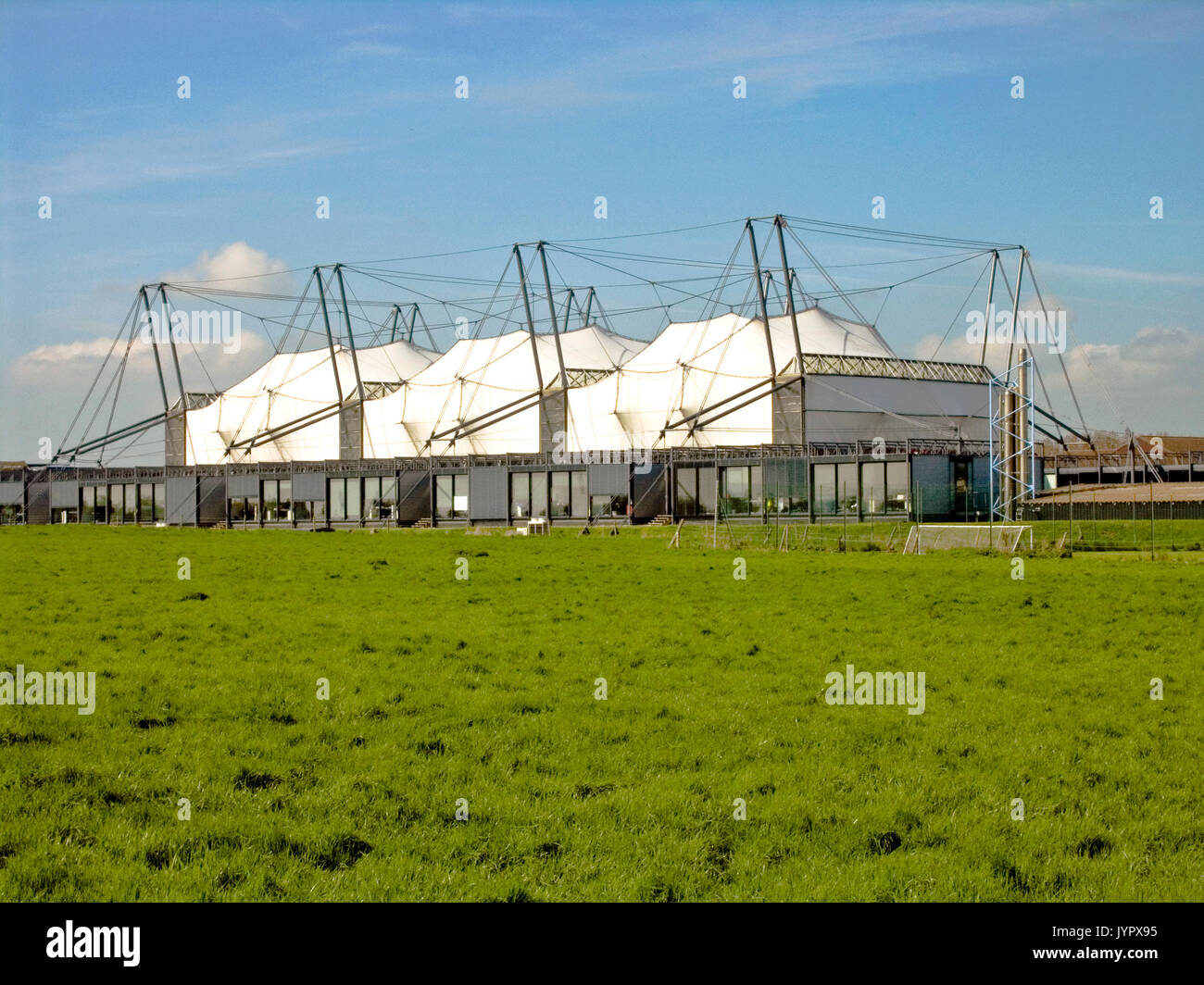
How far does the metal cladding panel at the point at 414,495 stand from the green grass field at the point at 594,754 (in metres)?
68.0

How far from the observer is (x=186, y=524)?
10350cm

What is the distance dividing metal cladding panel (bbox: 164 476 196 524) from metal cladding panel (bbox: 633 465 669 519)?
42.7 meters

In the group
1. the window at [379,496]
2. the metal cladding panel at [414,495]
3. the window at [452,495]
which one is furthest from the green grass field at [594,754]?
the window at [379,496]

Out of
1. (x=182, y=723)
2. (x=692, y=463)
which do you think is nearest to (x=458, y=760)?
(x=182, y=723)

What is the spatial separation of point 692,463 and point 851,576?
1973 inches

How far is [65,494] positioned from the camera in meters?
114

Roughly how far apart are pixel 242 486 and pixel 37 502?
27.6 meters

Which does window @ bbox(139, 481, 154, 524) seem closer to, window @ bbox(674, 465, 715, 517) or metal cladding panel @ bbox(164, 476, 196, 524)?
metal cladding panel @ bbox(164, 476, 196, 524)

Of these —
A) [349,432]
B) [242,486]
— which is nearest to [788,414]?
[242,486]

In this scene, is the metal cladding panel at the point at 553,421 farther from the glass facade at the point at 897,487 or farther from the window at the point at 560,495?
the glass facade at the point at 897,487

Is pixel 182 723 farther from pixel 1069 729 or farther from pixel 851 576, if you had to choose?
pixel 851 576

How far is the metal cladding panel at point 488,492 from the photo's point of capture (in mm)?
88875

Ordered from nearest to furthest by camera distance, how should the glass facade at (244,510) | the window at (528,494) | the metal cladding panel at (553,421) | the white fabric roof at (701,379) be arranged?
the window at (528,494) < the white fabric roof at (701,379) < the glass facade at (244,510) < the metal cladding panel at (553,421)
